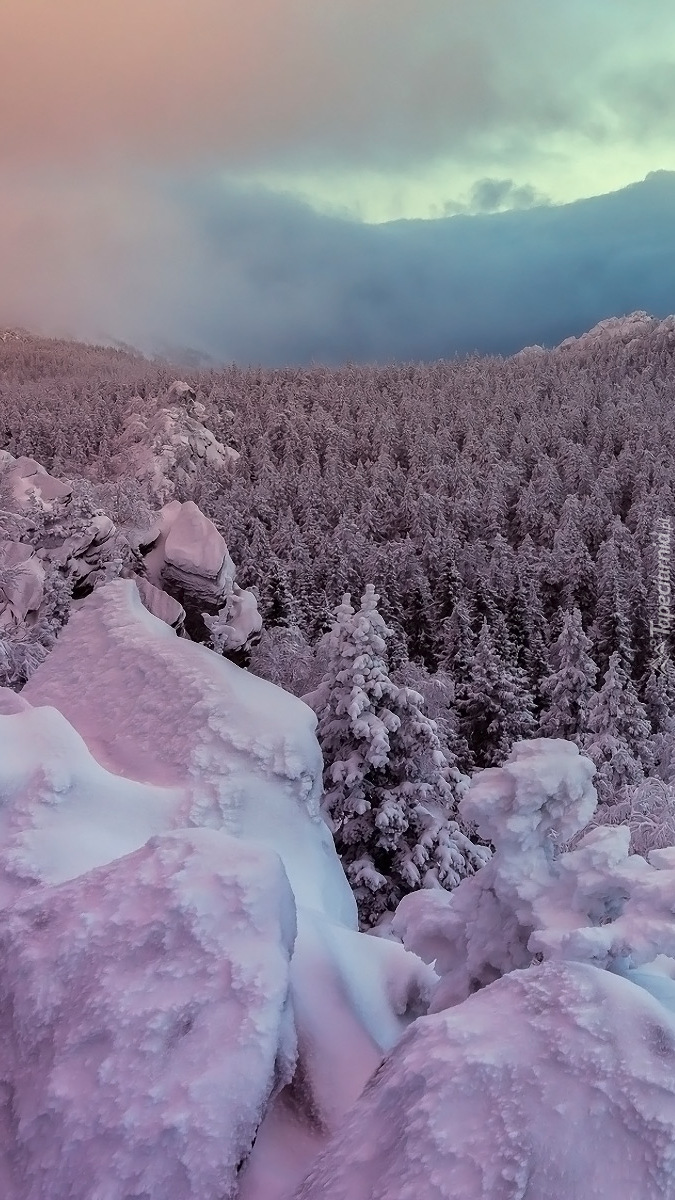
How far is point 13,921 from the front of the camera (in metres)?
5.63

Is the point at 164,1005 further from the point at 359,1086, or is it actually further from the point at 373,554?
the point at 373,554

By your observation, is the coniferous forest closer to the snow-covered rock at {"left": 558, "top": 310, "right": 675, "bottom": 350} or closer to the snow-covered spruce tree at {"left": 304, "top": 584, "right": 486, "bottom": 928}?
the snow-covered spruce tree at {"left": 304, "top": 584, "right": 486, "bottom": 928}

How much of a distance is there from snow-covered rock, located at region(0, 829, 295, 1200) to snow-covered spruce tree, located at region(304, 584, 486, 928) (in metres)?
8.36

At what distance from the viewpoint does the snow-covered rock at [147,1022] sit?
14.1 feet

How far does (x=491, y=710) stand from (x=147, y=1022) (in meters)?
27.4

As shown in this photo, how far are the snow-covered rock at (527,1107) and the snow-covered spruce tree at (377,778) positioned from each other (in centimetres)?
930

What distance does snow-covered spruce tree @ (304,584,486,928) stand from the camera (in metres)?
14.1

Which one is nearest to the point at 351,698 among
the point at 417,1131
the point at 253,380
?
the point at 417,1131

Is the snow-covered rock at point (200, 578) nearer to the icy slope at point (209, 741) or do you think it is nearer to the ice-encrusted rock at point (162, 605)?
the ice-encrusted rock at point (162, 605)

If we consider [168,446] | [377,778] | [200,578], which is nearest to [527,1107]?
[377,778]

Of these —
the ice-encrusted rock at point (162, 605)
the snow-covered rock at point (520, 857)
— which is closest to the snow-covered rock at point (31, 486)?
the ice-encrusted rock at point (162, 605)

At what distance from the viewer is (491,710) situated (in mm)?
30719

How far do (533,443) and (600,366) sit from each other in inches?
2304

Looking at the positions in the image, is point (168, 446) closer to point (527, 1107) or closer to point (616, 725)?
point (616, 725)
